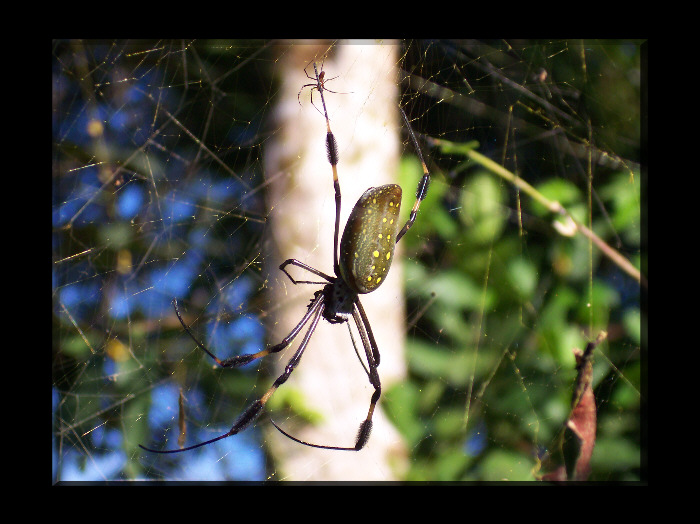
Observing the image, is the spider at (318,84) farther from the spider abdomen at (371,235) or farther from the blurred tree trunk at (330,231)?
the spider abdomen at (371,235)

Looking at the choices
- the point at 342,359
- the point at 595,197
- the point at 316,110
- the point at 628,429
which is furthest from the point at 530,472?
the point at 316,110

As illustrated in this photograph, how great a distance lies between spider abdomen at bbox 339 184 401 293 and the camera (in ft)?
2.21

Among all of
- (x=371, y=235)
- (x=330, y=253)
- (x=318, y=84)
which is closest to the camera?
(x=371, y=235)

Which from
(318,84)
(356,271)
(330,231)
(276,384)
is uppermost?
(318,84)

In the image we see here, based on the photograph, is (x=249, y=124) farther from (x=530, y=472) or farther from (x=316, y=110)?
(x=530, y=472)

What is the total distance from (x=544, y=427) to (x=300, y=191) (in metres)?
0.77

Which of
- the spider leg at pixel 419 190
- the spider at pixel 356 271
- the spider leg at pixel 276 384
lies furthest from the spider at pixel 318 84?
the spider leg at pixel 276 384

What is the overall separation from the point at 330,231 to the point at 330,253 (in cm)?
6

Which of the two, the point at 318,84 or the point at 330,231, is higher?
the point at 318,84

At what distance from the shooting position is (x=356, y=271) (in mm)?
731

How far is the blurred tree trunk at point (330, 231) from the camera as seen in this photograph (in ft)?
2.99

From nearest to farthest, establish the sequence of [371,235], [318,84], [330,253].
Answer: [371,235] → [318,84] → [330,253]

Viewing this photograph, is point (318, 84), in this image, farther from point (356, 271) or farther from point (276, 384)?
point (276, 384)

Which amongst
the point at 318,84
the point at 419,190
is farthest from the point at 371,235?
the point at 318,84
